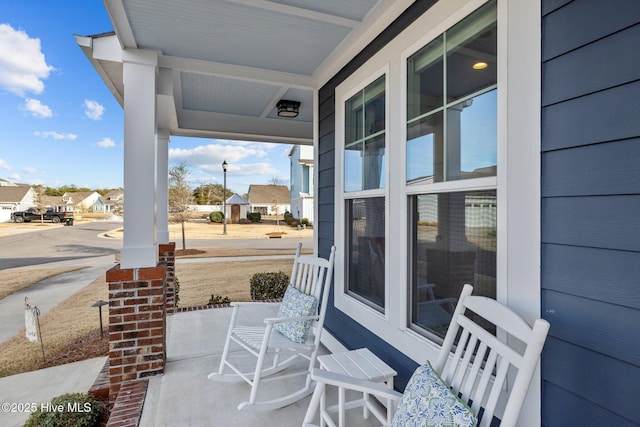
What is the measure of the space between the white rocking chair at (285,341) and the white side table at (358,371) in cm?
39

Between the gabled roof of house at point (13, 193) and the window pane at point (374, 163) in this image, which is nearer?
the window pane at point (374, 163)

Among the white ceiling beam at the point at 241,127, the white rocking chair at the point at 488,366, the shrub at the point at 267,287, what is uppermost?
the white ceiling beam at the point at 241,127

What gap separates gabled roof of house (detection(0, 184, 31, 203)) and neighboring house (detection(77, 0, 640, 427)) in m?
37.8

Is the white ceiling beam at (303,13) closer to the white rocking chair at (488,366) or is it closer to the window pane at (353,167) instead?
the window pane at (353,167)

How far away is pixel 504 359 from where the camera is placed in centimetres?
117

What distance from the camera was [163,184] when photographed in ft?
15.1

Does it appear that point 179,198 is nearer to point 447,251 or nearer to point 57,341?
point 57,341

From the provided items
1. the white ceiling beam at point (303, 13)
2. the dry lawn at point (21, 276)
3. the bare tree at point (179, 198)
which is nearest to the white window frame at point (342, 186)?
the white ceiling beam at point (303, 13)

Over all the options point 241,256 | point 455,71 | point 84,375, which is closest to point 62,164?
point 241,256

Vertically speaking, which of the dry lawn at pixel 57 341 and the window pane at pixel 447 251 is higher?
the window pane at pixel 447 251

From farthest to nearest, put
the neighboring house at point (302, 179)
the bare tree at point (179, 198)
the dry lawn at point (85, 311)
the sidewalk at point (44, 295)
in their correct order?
the neighboring house at point (302, 179)
the bare tree at point (179, 198)
the sidewalk at point (44, 295)
the dry lawn at point (85, 311)

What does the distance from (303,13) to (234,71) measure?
116 cm

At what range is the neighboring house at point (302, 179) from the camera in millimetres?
19891

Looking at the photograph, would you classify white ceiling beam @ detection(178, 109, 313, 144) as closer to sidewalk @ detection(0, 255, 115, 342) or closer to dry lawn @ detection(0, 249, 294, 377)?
dry lawn @ detection(0, 249, 294, 377)
